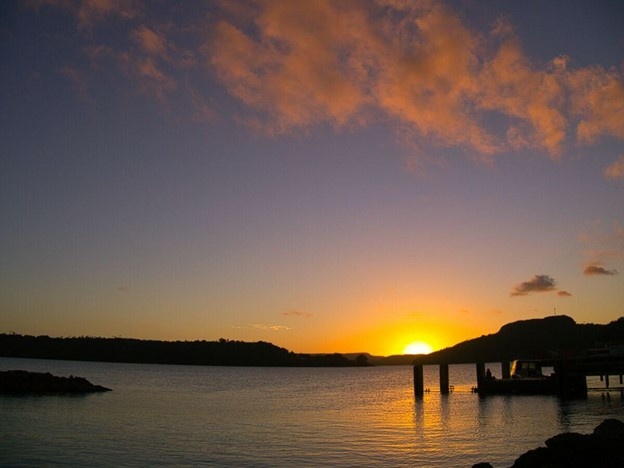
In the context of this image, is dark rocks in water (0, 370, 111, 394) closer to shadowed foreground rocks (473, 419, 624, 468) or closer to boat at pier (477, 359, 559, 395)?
boat at pier (477, 359, 559, 395)

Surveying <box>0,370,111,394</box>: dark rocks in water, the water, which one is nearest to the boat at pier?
the water

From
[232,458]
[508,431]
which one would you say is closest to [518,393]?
[508,431]

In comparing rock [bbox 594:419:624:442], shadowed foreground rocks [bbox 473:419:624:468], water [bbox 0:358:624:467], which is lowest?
water [bbox 0:358:624:467]

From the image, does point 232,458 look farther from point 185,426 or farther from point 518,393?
point 518,393

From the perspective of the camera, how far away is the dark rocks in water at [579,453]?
20.9m

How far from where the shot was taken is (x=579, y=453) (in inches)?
852

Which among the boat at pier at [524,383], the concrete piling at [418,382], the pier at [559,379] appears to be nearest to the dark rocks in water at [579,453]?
the pier at [559,379]

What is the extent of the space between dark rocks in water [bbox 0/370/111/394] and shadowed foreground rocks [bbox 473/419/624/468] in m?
66.8

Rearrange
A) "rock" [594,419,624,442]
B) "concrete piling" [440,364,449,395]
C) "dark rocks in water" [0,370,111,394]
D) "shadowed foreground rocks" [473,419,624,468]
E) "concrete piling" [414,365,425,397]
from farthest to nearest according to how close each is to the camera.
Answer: "dark rocks in water" [0,370,111,394]
"concrete piling" [440,364,449,395]
"concrete piling" [414,365,425,397]
"rock" [594,419,624,442]
"shadowed foreground rocks" [473,419,624,468]

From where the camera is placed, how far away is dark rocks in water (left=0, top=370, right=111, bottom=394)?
Answer: 72.7 metres

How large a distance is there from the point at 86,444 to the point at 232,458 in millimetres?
10197

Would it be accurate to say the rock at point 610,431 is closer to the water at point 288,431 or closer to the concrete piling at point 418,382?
the water at point 288,431

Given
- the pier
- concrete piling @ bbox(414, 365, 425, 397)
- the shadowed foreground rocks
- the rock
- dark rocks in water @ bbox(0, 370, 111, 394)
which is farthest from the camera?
dark rocks in water @ bbox(0, 370, 111, 394)

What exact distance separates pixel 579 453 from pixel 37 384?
71045mm
